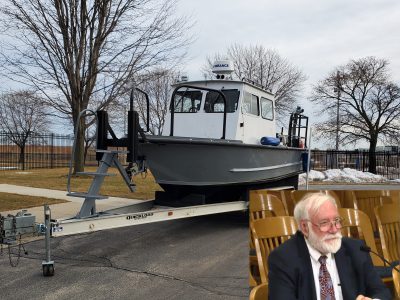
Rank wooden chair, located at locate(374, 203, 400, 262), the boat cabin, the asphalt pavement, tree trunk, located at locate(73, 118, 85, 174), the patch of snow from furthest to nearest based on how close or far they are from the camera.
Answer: the patch of snow, tree trunk, located at locate(73, 118, 85, 174), the boat cabin, the asphalt pavement, wooden chair, located at locate(374, 203, 400, 262)

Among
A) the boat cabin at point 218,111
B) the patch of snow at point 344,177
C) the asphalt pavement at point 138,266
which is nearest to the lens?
the asphalt pavement at point 138,266

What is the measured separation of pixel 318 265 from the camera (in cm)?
262

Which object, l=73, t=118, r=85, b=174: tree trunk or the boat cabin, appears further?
l=73, t=118, r=85, b=174: tree trunk

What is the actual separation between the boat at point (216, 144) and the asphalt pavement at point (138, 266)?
0.98 meters

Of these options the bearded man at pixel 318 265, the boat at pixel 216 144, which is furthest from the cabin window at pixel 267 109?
the bearded man at pixel 318 265

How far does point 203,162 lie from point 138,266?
8.48 feet

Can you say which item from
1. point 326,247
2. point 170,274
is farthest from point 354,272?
point 170,274

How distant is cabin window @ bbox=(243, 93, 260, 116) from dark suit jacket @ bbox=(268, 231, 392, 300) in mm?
7302

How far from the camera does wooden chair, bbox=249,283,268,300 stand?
278cm

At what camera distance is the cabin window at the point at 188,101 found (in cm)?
1001

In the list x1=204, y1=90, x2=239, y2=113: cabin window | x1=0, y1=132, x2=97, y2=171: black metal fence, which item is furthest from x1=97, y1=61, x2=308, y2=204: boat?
x1=0, y1=132, x2=97, y2=171: black metal fence

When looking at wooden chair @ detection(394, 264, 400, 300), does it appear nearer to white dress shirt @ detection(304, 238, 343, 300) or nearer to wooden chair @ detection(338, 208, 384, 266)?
wooden chair @ detection(338, 208, 384, 266)

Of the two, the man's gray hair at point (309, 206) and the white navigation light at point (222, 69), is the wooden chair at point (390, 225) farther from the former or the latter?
the white navigation light at point (222, 69)

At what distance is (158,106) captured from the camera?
3375cm
